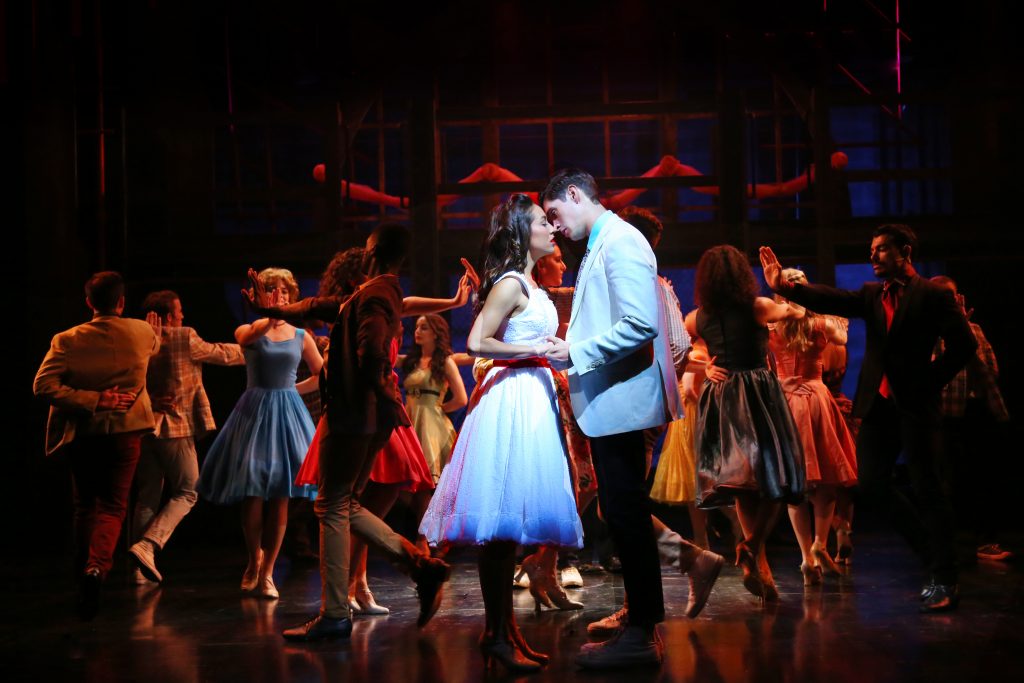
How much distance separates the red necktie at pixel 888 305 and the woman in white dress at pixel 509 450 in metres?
1.71

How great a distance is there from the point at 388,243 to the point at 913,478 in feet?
7.80

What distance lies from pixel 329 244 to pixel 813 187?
11.4 ft

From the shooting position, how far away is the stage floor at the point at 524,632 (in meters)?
3.29

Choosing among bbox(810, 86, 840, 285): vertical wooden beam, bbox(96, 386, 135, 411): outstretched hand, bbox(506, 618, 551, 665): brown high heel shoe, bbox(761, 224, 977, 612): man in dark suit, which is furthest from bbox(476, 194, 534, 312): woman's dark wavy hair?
bbox(810, 86, 840, 285): vertical wooden beam

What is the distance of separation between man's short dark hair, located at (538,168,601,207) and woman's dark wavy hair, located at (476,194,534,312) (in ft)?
0.37

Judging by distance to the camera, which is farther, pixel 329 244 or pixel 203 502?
pixel 203 502

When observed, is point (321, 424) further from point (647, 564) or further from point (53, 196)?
point (53, 196)

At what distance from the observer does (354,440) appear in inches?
153

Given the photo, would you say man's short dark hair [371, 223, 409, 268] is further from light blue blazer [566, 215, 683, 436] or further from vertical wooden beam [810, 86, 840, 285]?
vertical wooden beam [810, 86, 840, 285]

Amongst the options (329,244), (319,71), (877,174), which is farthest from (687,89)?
(329,244)

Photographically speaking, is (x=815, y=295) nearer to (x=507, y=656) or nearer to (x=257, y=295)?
(x=507, y=656)

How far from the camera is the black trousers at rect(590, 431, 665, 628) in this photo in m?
3.19

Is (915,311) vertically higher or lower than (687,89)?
lower

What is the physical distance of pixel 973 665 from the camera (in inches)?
128
